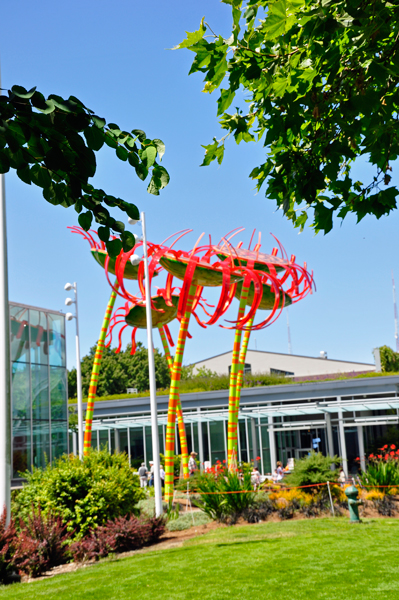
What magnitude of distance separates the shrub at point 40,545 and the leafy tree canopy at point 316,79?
850 centimetres

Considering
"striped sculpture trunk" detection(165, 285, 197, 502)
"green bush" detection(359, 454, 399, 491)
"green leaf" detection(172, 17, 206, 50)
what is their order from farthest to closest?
"striped sculpture trunk" detection(165, 285, 197, 502) → "green bush" detection(359, 454, 399, 491) → "green leaf" detection(172, 17, 206, 50)

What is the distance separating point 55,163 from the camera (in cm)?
280

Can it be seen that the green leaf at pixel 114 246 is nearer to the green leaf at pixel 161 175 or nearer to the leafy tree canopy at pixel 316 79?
the green leaf at pixel 161 175

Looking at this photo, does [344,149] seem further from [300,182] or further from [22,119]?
[22,119]

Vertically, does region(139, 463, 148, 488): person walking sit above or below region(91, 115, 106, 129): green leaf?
below

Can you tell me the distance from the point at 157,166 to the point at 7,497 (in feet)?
26.7

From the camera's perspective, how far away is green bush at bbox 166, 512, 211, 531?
1458 cm

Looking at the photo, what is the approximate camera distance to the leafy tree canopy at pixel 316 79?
336 cm

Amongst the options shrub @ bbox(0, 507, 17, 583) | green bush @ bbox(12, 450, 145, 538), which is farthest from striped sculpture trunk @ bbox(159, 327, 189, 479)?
shrub @ bbox(0, 507, 17, 583)

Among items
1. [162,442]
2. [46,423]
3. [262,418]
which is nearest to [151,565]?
[46,423]

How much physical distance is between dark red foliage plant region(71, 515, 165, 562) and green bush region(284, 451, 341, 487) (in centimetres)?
434

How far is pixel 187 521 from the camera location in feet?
49.3

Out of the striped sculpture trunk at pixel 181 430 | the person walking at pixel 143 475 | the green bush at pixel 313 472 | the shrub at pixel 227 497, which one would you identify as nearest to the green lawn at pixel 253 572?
the shrub at pixel 227 497

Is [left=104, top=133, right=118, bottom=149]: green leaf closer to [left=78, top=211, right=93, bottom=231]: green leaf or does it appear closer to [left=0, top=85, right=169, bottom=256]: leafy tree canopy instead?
[left=0, top=85, right=169, bottom=256]: leafy tree canopy
